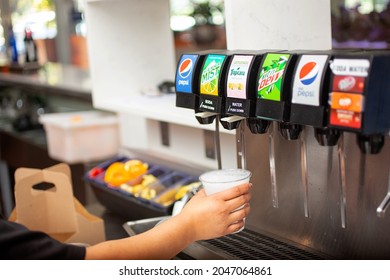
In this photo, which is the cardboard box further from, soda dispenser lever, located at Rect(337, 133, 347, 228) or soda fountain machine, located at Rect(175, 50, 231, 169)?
soda dispenser lever, located at Rect(337, 133, 347, 228)

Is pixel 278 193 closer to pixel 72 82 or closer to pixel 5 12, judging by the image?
pixel 72 82

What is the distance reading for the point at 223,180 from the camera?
1.19 meters

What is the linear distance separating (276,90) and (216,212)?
295 mm

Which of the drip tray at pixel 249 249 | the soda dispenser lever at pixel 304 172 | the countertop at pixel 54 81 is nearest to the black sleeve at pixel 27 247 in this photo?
the drip tray at pixel 249 249

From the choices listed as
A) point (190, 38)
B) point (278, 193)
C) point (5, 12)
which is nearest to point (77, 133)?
point (278, 193)

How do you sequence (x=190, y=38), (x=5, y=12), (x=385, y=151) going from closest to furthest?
(x=385, y=151) < (x=190, y=38) < (x=5, y=12)

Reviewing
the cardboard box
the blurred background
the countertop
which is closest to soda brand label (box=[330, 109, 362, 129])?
the cardboard box

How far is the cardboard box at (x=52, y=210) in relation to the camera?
151 cm

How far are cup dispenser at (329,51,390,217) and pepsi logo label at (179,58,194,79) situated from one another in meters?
0.39

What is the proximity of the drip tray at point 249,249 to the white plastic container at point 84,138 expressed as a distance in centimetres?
163

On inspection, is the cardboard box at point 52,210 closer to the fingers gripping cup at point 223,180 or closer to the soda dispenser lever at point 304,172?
the fingers gripping cup at point 223,180

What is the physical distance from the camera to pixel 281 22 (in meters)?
1.40

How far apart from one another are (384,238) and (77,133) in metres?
2.03
